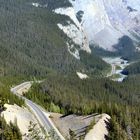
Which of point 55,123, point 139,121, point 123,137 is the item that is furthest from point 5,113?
point 139,121

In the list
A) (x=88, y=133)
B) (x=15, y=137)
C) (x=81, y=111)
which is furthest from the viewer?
(x=81, y=111)

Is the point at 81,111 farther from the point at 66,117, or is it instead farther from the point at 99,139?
the point at 99,139

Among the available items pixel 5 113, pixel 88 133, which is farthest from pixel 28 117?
pixel 88 133

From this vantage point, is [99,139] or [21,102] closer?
[99,139]

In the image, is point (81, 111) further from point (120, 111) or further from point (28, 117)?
point (28, 117)

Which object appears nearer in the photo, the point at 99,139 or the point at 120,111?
the point at 99,139

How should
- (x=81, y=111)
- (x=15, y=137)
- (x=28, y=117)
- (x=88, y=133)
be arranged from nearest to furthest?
(x=15, y=137), (x=88, y=133), (x=28, y=117), (x=81, y=111)

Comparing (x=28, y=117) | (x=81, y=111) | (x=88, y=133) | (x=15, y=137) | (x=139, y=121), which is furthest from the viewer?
(x=81, y=111)

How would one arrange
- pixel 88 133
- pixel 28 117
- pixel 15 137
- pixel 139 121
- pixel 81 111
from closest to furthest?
pixel 15 137 < pixel 88 133 < pixel 28 117 < pixel 139 121 < pixel 81 111

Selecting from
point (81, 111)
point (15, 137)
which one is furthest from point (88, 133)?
point (81, 111)
